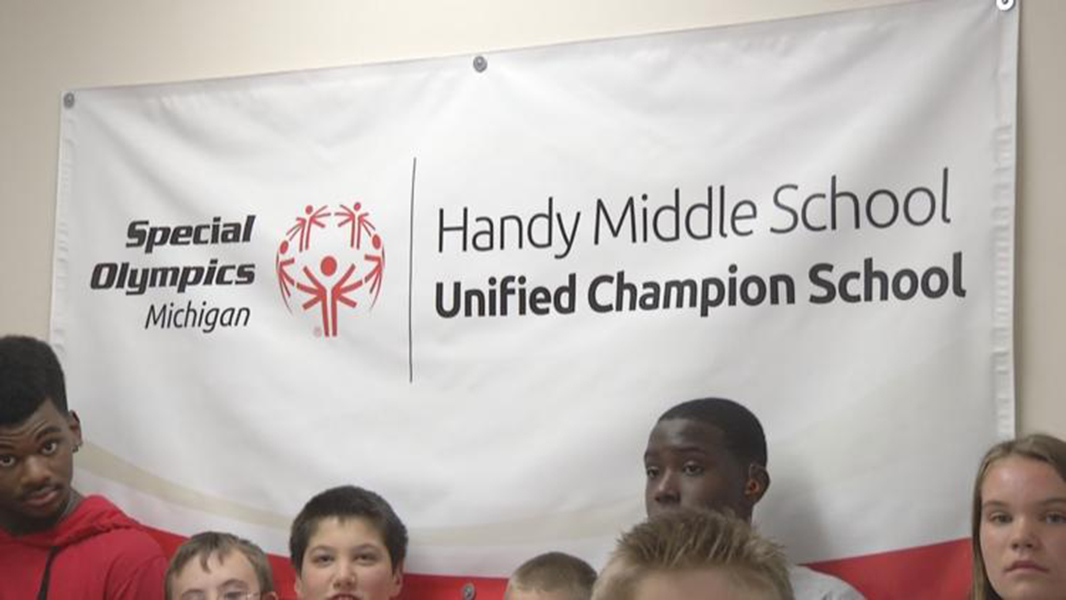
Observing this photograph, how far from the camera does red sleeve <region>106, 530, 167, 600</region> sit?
3.05 metres

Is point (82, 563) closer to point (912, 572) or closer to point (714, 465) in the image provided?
point (714, 465)

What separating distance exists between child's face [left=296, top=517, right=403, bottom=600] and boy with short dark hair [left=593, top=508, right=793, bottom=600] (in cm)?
164

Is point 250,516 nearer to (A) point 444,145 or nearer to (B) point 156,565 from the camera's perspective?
(B) point 156,565

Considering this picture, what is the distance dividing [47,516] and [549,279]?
122 cm

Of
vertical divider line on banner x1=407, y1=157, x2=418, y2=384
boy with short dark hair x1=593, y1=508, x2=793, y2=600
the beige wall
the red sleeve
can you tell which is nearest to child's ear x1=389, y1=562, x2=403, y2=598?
vertical divider line on banner x1=407, y1=157, x2=418, y2=384

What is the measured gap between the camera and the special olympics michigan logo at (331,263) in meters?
3.15

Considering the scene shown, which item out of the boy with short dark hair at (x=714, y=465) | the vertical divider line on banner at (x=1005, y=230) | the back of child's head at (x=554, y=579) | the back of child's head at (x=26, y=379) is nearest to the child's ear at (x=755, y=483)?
the boy with short dark hair at (x=714, y=465)

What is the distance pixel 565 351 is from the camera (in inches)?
117

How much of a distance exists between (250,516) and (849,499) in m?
1.35

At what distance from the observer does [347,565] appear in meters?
2.88

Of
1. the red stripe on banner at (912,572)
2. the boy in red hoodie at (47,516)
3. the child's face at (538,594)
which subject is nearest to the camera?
the red stripe on banner at (912,572)

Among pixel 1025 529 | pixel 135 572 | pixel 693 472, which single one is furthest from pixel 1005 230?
pixel 135 572

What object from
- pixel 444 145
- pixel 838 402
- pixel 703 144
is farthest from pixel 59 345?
pixel 838 402

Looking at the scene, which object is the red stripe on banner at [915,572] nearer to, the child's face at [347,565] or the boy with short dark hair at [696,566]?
the child's face at [347,565]
